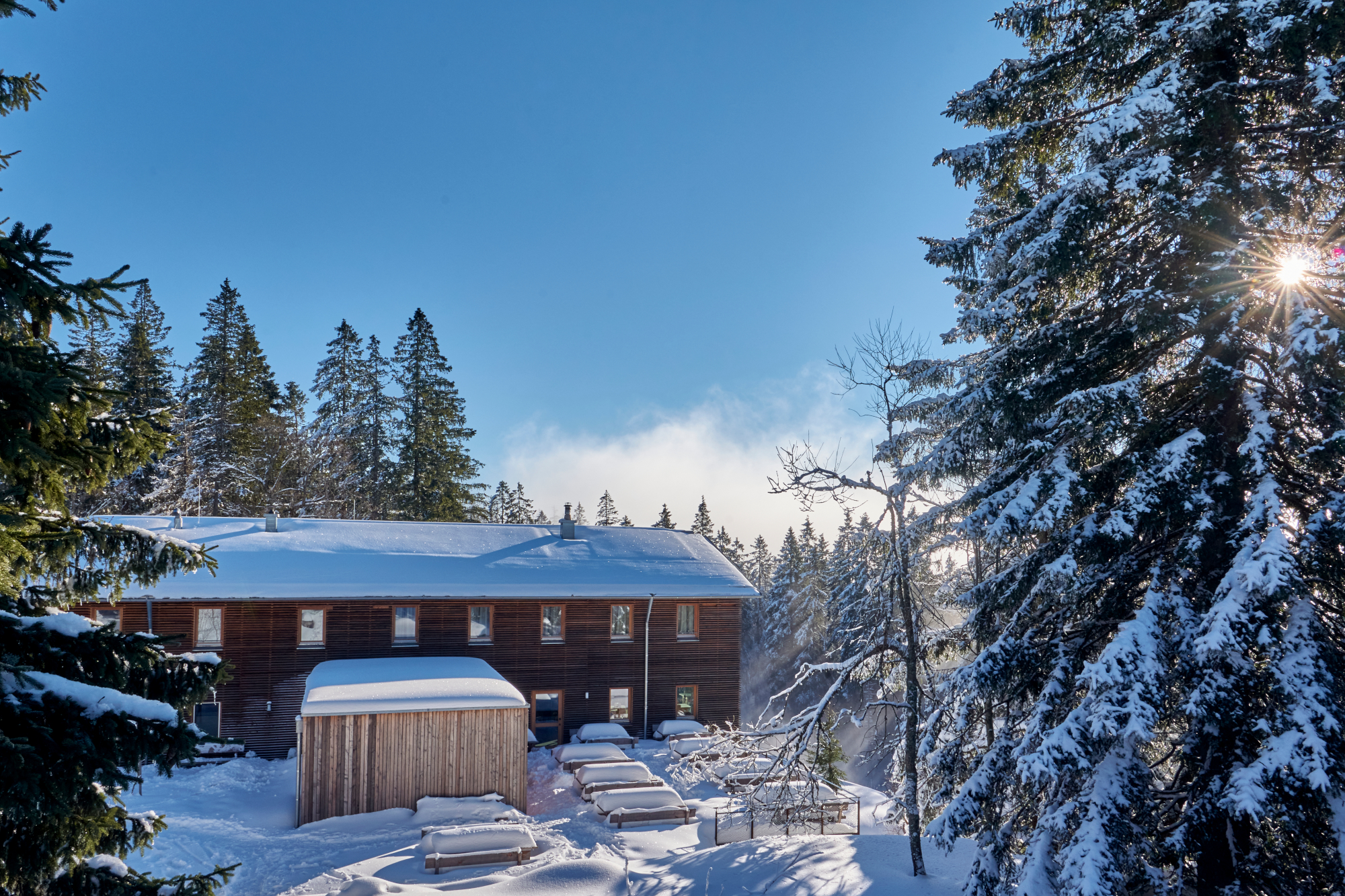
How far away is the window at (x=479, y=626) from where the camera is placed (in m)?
24.1

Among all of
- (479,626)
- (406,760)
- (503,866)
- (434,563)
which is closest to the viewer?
(503,866)

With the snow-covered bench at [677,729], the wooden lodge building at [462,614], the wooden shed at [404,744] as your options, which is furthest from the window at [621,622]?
the wooden shed at [404,744]

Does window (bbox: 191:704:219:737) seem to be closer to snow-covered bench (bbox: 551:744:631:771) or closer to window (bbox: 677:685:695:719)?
snow-covered bench (bbox: 551:744:631:771)

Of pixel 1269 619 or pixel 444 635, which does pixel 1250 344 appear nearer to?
pixel 1269 619

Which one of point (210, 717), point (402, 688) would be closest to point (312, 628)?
point (210, 717)

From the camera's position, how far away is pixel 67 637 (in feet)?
14.8

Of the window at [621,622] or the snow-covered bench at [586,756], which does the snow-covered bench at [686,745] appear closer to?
the snow-covered bench at [586,756]

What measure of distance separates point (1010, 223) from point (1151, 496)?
3994 mm

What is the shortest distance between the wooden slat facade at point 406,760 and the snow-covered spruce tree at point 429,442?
76.7 feet

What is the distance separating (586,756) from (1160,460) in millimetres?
17921

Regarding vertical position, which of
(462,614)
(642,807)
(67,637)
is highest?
(67,637)

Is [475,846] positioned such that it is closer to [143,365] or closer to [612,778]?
[612,778]

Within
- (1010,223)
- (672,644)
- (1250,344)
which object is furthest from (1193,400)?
(672,644)

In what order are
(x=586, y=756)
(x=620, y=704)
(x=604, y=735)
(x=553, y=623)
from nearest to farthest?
(x=586, y=756) < (x=604, y=735) < (x=553, y=623) < (x=620, y=704)
